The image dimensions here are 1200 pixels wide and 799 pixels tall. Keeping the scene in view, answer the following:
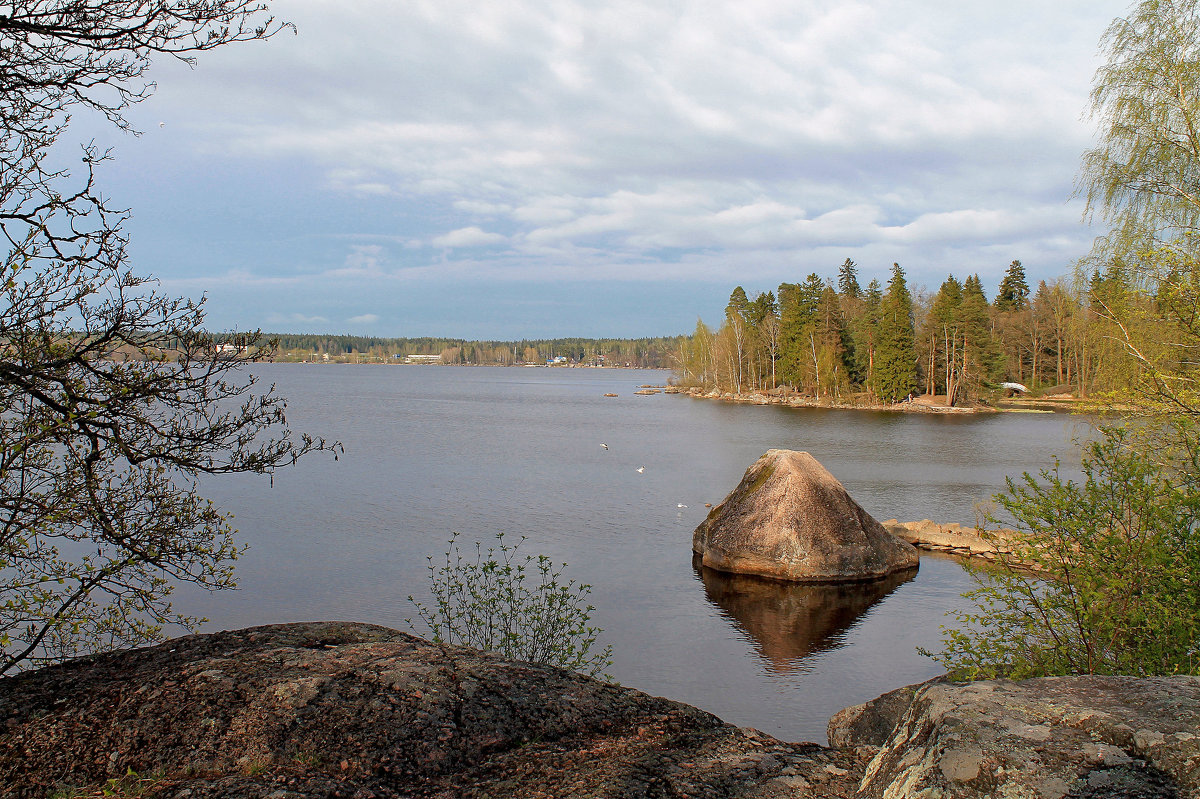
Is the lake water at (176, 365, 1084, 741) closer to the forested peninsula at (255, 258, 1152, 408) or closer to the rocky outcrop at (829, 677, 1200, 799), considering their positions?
the rocky outcrop at (829, 677, 1200, 799)

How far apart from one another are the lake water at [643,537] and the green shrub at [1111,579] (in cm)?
569

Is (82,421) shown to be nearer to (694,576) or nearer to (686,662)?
(686,662)

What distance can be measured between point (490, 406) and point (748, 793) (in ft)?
274

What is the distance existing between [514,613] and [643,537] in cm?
1433

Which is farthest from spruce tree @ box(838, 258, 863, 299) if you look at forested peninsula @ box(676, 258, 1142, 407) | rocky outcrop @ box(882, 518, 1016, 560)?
rocky outcrop @ box(882, 518, 1016, 560)

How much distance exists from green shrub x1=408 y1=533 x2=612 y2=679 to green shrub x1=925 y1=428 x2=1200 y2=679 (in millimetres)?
4201

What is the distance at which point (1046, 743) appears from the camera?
10.3 ft

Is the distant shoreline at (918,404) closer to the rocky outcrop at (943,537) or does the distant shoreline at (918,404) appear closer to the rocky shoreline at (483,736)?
the rocky outcrop at (943,537)

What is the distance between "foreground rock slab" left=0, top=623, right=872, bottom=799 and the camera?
4070 millimetres

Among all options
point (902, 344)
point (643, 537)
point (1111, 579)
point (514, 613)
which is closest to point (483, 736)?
point (1111, 579)

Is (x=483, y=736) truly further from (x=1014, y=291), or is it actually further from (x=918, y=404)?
(x=1014, y=291)

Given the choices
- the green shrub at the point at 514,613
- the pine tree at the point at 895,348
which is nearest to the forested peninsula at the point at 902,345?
the pine tree at the point at 895,348

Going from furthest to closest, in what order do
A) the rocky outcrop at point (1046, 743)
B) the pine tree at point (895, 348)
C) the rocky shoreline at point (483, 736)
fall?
the pine tree at point (895, 348) < the rocky shoreline at point (483, 736) < the rocky outcrop at point (1046, 743)

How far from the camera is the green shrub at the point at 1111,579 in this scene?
643cm
